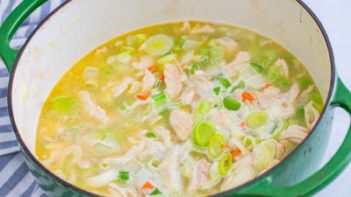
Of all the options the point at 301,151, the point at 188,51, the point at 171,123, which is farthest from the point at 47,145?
the point at 301,151

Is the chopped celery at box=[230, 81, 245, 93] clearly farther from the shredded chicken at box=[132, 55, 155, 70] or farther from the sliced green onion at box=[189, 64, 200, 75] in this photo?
the shredded chicken at box=[132, 55, 155, 70]

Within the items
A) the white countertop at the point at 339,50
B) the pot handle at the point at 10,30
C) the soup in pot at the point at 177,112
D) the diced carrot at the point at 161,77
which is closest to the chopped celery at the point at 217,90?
the soup in pot at the point at 177,112

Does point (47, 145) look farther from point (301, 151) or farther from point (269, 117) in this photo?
point (301, 151)

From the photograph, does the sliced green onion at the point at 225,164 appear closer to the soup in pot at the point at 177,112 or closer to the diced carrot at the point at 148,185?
the soup in pot at the point at 177,112

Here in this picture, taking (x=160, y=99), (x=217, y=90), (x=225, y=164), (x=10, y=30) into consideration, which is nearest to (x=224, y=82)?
(x=217, y=90)

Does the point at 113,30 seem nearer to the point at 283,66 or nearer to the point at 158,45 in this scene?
the point at 158,45

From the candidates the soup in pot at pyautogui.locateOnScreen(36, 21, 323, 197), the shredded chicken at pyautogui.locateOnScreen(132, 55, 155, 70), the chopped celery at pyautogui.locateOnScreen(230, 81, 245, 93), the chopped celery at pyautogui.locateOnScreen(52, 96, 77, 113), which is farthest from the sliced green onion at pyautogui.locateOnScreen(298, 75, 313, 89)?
the chopped celery at pyautogui.locateOnScreen(52, 96, 77, 113)
